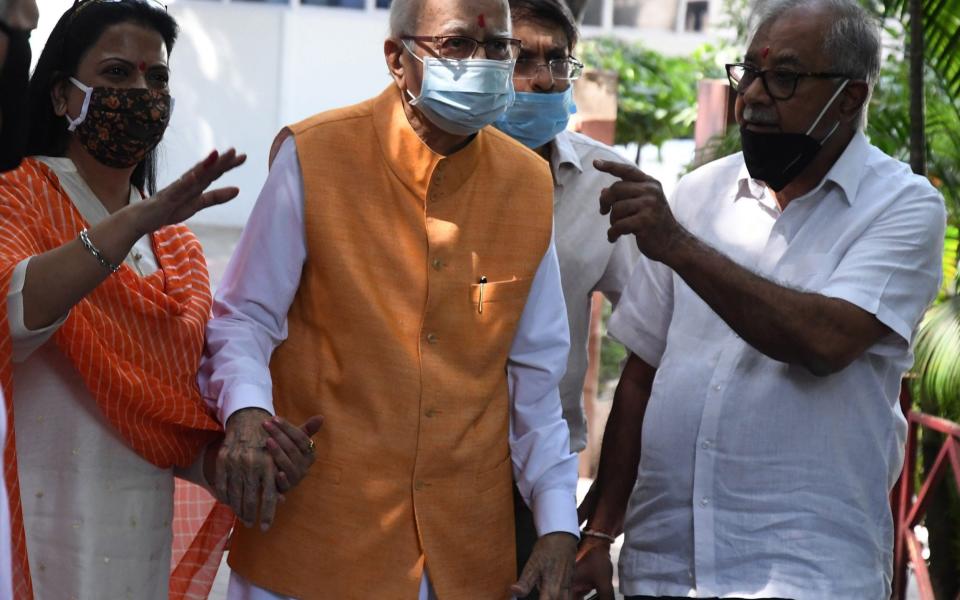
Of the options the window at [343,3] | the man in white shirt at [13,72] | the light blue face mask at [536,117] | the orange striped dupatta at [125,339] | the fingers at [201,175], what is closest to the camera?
the man in white shirt at [13,72]

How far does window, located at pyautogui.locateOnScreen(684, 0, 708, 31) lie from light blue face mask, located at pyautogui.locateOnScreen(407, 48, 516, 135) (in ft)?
56.2

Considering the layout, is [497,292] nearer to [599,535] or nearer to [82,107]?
[599,535]

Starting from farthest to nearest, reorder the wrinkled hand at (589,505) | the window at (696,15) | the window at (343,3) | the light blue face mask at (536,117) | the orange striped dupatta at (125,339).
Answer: the window at (343,3)
the window at (696,15)
the light blue face mask at (536,117)
the wrinkled hand at (589,505)
the orange striped dupatta at (125,339)

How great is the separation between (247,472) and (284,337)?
388mm

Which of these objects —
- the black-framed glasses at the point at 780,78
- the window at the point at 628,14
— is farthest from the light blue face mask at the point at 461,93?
the window at the point at 628,14

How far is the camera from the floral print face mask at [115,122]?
3.40 meters

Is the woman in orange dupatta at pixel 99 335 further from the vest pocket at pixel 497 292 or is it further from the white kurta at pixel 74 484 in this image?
the vest pocket at pixel 497 292

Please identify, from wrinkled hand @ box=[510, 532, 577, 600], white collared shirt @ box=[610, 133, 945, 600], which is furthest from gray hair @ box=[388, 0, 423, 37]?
wrinkled hand @ box=[510, 532, 577, 600]

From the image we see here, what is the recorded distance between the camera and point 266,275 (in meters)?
3.21

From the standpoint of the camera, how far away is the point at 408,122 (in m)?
3.36

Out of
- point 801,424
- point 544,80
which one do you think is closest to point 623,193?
point 801,424

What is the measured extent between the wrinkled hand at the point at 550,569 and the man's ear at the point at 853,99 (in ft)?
3.96

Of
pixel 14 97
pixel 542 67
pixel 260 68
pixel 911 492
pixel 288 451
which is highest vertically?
pixel 14 97

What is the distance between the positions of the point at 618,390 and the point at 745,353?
458 millimetres
